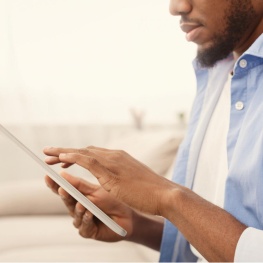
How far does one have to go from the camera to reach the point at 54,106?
2.60 meters

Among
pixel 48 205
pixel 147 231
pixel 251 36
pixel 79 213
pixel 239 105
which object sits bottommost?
pixel 48 205

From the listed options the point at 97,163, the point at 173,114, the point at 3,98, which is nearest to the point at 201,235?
the point at 97,163

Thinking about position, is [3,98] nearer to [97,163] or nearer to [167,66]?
[167,66]

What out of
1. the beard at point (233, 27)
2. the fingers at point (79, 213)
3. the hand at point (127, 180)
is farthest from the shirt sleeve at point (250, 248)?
the beard at point (233, 27)

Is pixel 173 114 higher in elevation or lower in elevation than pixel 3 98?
lower

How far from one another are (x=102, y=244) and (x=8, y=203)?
424mm

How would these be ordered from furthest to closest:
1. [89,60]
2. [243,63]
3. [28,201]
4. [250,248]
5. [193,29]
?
[89,60]
[28,201]
[193,29]
[243,63]
[250,248]

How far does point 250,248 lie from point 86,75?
197 cm

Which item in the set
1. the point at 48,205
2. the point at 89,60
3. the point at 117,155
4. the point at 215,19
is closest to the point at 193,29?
the point at 215,19

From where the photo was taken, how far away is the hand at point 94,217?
105 cm

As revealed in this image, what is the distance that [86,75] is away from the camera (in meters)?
2.60

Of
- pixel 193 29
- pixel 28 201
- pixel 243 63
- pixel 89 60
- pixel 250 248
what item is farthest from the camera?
pixel 89 60

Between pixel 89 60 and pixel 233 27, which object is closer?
pixel 233 27

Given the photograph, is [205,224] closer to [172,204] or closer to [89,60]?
[172,204]
